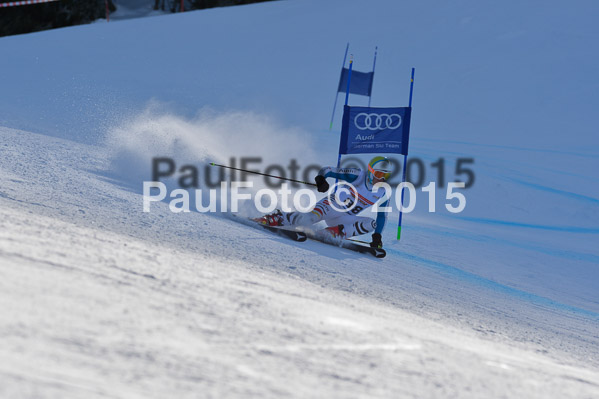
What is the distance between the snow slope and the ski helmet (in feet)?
3.09

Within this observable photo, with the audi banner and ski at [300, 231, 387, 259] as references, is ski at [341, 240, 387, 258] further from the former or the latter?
the audi banner

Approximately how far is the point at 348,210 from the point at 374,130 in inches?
57.5

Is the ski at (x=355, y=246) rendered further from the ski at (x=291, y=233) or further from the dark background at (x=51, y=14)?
the dark background at (x=51, y=14)

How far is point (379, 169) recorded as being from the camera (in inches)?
268

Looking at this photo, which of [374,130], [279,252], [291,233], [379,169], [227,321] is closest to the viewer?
[227,321]

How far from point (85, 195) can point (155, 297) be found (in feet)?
10.7

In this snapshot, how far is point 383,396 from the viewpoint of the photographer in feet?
8.14

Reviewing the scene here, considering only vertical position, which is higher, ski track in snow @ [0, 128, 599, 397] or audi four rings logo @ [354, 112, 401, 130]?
audi four rings logo @ [354, 112, 401, 130]

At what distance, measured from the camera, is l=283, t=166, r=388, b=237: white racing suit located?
6801 millimetres

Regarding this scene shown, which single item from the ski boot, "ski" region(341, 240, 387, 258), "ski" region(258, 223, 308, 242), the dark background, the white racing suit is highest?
the dark background

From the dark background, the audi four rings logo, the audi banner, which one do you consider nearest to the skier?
the audi banner

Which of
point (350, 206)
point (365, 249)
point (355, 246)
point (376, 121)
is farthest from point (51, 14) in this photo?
point (365, 249)

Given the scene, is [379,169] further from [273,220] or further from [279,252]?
[279,252]

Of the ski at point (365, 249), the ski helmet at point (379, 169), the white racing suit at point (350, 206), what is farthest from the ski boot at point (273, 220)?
the ski helmet at point (379, 169)
